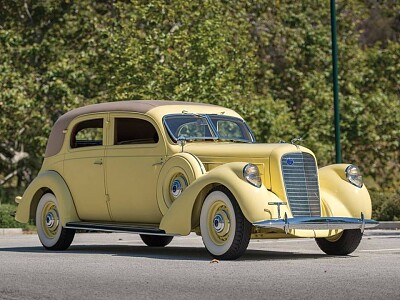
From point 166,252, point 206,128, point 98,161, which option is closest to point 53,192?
point 98,161

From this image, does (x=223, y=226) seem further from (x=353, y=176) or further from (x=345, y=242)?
(x=353, y=176)

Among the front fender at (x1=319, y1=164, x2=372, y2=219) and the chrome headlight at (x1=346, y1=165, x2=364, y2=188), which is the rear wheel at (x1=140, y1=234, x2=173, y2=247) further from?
the chrome headlight at (x1=346, y1=165, x2=364, y2=188)

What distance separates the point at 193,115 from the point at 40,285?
5.71m

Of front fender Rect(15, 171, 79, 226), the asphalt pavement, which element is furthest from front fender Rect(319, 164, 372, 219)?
front fender Rect(15, 171, 79, 226)

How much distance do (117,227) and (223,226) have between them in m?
2.07

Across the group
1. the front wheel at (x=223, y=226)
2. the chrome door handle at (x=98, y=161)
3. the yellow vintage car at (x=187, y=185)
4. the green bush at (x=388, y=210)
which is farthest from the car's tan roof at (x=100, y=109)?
the green bush at (x=388, y=210)

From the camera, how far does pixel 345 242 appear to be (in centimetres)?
1558

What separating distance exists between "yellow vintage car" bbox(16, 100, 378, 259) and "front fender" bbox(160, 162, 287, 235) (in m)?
0.01

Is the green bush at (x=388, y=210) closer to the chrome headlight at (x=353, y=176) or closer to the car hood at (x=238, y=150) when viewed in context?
the chrome headlight at (x=353, y=176)

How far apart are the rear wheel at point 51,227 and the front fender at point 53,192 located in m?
0.14

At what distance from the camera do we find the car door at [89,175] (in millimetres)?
16609

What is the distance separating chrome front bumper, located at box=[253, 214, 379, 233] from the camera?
46.2ft

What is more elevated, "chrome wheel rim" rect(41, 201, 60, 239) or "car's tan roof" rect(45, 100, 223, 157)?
"car's tan roof" rect(45, 100, 223, 157)

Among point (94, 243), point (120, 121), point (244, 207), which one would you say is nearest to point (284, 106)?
point (94, 243)
